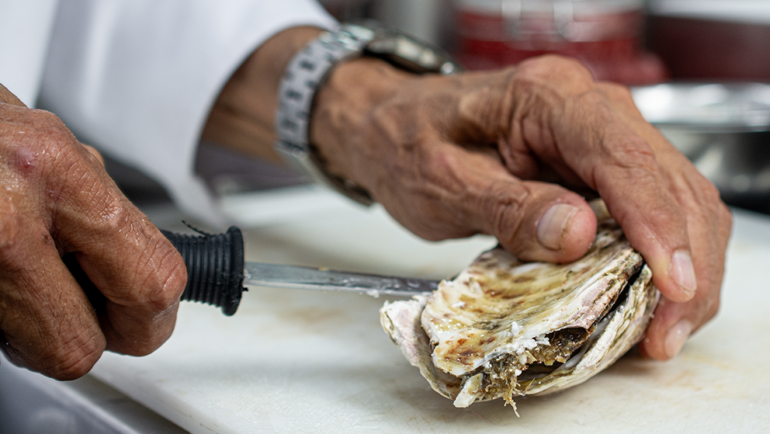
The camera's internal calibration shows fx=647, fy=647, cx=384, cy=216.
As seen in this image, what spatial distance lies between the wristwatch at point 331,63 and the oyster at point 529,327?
1.98 ft

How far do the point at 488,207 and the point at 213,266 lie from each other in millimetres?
425

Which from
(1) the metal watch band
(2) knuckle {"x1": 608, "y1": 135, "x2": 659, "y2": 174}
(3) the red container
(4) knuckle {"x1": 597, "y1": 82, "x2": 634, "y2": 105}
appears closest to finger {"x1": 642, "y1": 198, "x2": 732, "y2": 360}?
(2) knuckle {"x1": 608, "y1": 135, "x2": 659, "y2": 174}

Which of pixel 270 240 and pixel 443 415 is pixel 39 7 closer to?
pixel 270 240

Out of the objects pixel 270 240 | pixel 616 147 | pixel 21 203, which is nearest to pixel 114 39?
pixel 270 240

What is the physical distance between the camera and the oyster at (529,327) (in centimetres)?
71

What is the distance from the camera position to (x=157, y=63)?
147cm

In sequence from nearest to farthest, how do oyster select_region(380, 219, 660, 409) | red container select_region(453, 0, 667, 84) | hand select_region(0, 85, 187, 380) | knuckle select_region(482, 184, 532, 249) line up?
hand select_region(0, 85, 187, 380) → oyster select_region(380, 219, 660, 409) → knuckle select_region(482, 184, 532, 249) → red container select_region(453, 0, 667, 84)

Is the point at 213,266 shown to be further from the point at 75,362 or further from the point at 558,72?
the point at 558,72

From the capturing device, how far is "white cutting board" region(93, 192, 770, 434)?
2.47ft

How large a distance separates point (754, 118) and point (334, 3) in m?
1.82

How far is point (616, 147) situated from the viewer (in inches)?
35.4

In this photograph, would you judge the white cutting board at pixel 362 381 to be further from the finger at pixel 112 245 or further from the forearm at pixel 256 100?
the forearm at pixel 256 100

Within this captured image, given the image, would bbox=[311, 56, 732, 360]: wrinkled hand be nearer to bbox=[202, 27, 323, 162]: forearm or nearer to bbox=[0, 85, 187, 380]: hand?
bbox=[202, 27, 323, 162]: forearm

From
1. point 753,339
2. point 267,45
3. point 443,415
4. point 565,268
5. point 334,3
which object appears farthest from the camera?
point 334,3
